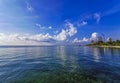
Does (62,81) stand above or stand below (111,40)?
below

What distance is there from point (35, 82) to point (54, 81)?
2.34 m

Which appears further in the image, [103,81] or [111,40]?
[111,40]

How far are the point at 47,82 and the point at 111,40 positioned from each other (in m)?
182

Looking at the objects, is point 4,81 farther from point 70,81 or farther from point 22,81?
point 70,81

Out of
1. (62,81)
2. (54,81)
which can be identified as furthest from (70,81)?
(54,81)

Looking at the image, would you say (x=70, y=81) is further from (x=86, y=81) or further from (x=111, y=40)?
(x=111, y=40)

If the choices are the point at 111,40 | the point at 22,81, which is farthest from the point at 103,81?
the point at 111,40

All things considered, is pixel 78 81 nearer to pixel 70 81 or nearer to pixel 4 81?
pixel 70 81

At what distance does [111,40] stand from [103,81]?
585 ft

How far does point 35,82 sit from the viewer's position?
13477mm

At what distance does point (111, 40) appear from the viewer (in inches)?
6875

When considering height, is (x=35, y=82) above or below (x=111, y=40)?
below

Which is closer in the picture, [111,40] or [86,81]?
[86,81]

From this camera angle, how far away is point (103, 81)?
13914 millimetres
